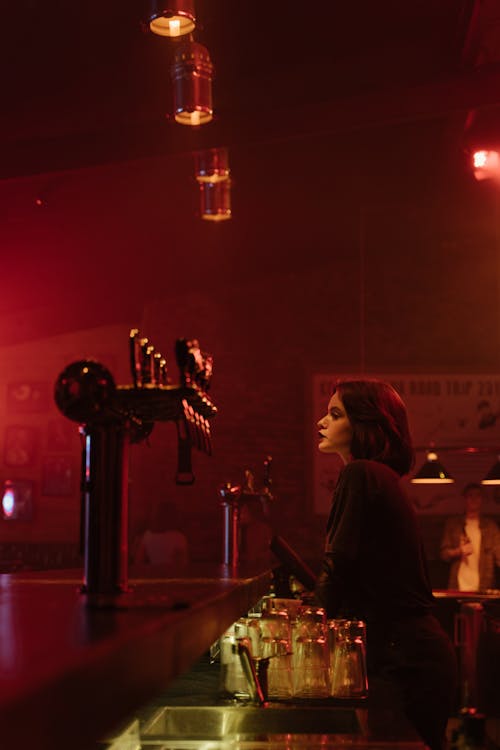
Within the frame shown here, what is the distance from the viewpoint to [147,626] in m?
1.13

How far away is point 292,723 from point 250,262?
7.85 meters

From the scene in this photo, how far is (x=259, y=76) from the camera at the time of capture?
5.39 m

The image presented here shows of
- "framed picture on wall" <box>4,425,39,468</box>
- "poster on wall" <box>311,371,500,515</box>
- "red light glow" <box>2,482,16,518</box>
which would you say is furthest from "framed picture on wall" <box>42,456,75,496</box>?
"poster on wall" <box>311,371,500,515</box>

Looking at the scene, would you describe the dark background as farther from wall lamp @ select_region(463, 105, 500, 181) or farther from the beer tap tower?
the beer tap tower

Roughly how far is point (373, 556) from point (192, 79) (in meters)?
2.26

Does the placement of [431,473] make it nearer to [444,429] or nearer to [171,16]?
[444,429]

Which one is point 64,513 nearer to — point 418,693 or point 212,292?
point 212,292

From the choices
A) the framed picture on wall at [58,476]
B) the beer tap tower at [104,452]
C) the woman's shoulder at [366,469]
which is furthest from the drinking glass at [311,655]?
the framed picture on wall at [58,476]

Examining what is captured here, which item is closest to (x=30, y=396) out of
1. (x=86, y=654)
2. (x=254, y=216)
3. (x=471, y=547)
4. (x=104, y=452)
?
(x=254, y=216)

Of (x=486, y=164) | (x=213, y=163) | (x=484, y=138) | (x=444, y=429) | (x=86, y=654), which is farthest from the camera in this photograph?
(x=444, y=429)

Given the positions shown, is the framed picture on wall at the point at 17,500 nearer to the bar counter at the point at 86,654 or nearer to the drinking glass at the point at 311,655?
the drinking glass at the point at 311,655

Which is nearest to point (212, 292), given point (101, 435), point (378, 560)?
point (378, 560)

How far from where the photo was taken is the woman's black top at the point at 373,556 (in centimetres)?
229

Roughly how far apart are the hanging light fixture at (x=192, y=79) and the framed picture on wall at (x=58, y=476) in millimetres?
6345
